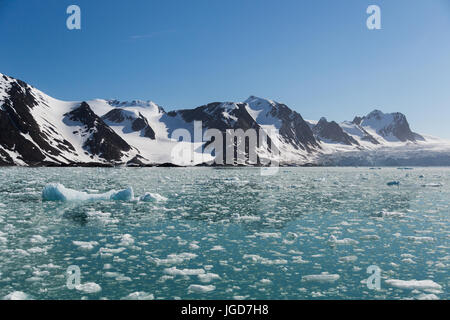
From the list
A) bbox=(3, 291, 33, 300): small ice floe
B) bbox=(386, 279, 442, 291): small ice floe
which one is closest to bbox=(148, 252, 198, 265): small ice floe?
bbox=(3, 291, 33, 300): small ice floe

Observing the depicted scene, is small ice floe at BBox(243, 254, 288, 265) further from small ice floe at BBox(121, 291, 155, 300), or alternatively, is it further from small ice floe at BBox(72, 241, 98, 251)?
small ice floe at BBox(72, 241, 98, 251)

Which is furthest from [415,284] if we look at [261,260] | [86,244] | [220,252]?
[86,244]

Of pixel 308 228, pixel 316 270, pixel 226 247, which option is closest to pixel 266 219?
pixel 308 228

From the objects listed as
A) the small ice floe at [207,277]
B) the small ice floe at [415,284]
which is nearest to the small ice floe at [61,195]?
the small ice floe at [207,277]

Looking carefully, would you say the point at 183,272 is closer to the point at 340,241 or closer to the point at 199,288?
the point at 199,288

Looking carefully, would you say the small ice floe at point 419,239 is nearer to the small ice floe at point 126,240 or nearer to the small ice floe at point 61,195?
the small ice floe at point 126,240
